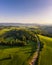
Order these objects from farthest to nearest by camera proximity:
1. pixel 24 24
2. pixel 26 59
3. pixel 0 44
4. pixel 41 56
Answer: pixel 24 24, pixel 0 44, pixel 41 56, pixel 26 59

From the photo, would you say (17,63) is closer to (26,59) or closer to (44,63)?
(26,59)

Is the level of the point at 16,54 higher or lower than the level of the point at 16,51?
lower

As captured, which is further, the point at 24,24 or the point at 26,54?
the point at 24,24

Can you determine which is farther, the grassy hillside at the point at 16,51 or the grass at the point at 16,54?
the grassy hillside at the point at 16,51

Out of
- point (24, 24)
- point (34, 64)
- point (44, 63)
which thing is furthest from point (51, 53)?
point (24, 24)

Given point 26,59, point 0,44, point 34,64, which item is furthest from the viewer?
point 0,44

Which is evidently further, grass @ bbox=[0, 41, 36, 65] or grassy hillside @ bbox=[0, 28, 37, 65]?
grassy hillside @ bbox=[0, 28, 37, 65]

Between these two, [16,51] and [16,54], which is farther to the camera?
[16,51]

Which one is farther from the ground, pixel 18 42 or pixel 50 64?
pixel 18 42
